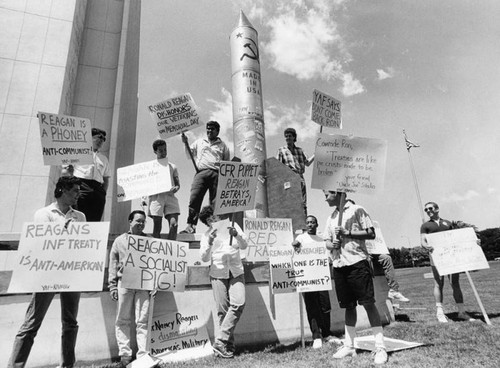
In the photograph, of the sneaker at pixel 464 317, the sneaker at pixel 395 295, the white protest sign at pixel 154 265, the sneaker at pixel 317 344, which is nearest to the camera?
the white protest sign at pixel 154 265

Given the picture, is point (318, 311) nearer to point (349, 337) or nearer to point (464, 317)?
point (349, 337)

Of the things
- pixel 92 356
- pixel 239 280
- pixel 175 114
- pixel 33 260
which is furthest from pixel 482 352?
pixel 175 114

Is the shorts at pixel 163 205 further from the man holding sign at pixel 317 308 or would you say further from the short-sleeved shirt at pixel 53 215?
the man holding sign at pixel 317 308

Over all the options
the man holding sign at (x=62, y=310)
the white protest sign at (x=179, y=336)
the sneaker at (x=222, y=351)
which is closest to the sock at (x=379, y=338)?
the sneaker at (x=222, y=351)

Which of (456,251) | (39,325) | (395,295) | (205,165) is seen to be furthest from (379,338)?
(205,165)

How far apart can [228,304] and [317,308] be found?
1.51 metres

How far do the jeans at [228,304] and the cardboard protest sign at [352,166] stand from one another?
6.07ft

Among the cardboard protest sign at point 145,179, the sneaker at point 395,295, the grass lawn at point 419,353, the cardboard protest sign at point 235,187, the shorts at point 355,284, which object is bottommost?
the grass lawn at point 419,353

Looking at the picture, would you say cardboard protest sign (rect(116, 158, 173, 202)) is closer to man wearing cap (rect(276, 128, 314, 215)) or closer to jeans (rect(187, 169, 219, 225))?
jeans (rect(187, 169, 219, 225))

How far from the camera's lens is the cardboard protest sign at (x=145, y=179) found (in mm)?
5977

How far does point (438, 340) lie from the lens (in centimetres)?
450

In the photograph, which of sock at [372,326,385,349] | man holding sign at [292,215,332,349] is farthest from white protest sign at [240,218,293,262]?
sock at [372,326,385,349]

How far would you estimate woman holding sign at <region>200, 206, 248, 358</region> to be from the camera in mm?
4281

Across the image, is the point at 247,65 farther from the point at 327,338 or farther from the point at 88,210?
the point at 327,338
